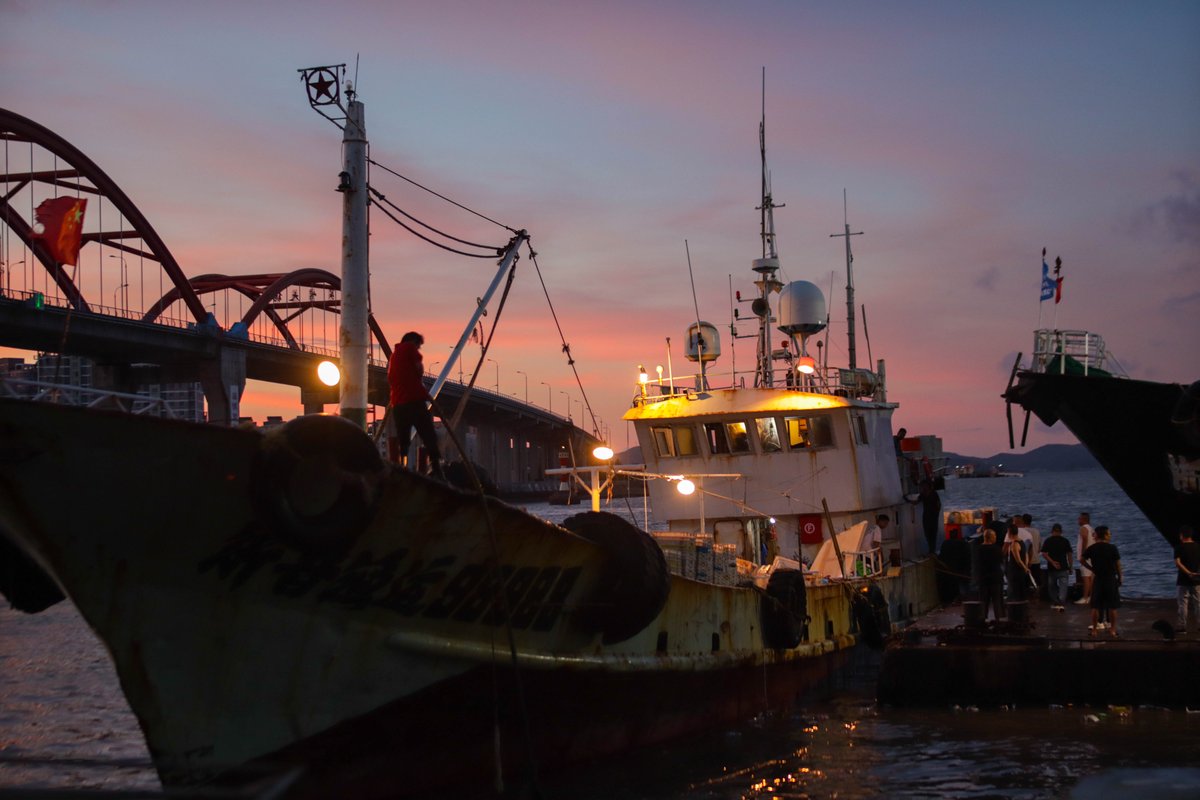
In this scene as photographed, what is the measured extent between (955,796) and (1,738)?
1341 cm

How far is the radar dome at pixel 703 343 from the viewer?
2123cm

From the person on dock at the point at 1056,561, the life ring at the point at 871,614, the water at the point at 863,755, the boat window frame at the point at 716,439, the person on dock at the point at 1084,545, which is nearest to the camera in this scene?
the water at the point at 863,755

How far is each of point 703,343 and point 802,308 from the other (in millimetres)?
2325

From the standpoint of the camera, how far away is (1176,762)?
12.0m

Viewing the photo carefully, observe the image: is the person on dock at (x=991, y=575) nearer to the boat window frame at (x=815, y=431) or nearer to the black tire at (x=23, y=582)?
the boat window frame at (x=815, y=431)

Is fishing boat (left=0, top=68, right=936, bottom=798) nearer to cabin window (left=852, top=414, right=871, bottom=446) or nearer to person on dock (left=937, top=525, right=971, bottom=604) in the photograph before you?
cabin window (left=852, top=414, right=871, bottom=446)

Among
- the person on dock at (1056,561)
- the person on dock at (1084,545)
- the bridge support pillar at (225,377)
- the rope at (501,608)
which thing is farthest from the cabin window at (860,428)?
the bridge support pillar at (225,377)

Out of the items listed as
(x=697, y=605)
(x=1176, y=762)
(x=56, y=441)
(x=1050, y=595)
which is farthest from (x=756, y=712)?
(x=56, y=441)

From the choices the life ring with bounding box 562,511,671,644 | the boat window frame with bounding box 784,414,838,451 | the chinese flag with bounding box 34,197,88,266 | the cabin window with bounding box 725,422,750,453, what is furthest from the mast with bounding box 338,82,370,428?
the boat window frame with bounding box 784,414,838,451

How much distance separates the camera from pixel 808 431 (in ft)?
64.4

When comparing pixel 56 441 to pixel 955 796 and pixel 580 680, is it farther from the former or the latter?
pixel 955 796

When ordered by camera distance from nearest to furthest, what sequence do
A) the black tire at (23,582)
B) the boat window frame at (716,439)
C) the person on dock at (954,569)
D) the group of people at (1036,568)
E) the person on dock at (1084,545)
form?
1. the black tire at (23,582)
2. the group of people at (1036,568)
3. the person on dock at (1084,545)
4. the boat window frame at (716,439)
5. the person on dock at (954,569)

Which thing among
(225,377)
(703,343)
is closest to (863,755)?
(703,343)

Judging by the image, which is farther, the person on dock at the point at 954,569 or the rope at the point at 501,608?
the person on dock at the point at 954,569
